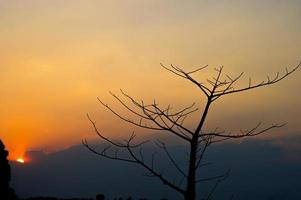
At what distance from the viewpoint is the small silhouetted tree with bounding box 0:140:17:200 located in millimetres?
51700

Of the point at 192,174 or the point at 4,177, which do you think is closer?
the point at 192,174

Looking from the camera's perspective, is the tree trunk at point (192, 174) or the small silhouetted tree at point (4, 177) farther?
the small silhouetted tree at point (4, 177)

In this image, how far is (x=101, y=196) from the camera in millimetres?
69500

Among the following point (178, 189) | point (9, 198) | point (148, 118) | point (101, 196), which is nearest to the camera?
point (178, 189)

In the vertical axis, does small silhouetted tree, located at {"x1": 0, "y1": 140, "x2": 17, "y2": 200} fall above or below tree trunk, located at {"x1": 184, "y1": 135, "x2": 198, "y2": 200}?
above

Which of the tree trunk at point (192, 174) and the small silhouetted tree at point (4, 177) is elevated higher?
the small silhouetted tree at point (4, 177)

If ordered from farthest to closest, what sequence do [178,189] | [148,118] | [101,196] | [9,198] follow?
[101,196], [9,198], [148,118], [178,189]

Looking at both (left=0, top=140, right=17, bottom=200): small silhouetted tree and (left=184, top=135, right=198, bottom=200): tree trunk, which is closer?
(left=184, top=135, right=198, bottom=200): tree trunk

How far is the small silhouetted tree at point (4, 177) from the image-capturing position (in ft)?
170

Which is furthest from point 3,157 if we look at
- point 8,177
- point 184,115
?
point 184,115

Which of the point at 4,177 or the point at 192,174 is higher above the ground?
the point at 4,177

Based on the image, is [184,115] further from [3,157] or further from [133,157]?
[3,157]

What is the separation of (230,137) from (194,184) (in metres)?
0.68

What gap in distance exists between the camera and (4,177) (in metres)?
52.8
